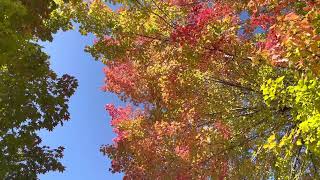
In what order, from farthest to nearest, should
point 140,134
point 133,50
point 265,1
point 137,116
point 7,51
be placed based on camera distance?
point 137,116 → point 140,134 → point 133,50 → point 7,51 → point 265,1

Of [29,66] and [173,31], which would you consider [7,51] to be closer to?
[29,66]

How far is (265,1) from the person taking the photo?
6.16m

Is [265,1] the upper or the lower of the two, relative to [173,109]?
lower

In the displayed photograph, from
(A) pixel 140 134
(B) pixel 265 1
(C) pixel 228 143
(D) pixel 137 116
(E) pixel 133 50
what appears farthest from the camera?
(D) pixel 137 116

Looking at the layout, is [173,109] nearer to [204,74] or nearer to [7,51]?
[204,74]

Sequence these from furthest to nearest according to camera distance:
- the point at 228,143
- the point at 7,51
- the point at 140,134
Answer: the point at 140,134 → the point at 228,143 → the point at 7,51

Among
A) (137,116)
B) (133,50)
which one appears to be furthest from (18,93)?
(137,116)

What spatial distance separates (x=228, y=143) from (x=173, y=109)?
80.1 inches

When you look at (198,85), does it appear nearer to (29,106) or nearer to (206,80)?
(206,80)

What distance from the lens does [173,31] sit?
31.2ft

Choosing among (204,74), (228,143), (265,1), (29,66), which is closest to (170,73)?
(204,74)

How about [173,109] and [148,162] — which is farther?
[148,162]

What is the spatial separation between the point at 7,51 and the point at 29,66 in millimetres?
3325

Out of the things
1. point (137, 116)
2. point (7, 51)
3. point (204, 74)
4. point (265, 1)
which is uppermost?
point (137, 116)
